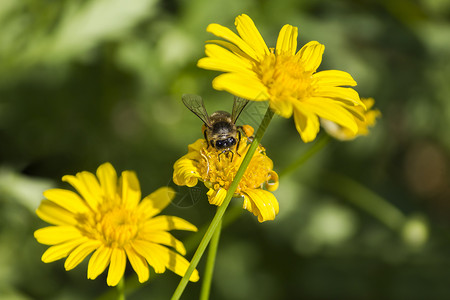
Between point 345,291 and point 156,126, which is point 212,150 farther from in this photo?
point 345,291

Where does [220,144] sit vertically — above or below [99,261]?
above

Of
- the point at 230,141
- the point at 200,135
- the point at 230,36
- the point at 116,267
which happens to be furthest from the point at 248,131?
the point at 200,135

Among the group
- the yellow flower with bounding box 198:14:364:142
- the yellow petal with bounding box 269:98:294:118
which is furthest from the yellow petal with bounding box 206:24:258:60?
the yellow petal with bounding box 269:98:294:118

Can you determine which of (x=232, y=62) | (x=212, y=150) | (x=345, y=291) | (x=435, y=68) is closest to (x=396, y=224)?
(x=345, y=291)

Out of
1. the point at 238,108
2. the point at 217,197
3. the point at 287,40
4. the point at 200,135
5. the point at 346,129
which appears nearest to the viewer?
the point at 217,197

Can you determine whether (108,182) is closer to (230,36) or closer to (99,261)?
(99,261)

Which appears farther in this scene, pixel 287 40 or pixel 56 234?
pixel 287 40

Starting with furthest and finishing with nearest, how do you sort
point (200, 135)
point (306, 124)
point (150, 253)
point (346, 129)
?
point (200, 135)
point (346, 129)
point (150, 253)
point (306, 124)

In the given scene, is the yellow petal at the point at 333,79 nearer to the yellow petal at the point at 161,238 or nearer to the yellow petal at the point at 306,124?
the yellow petal at the point at 306,124
